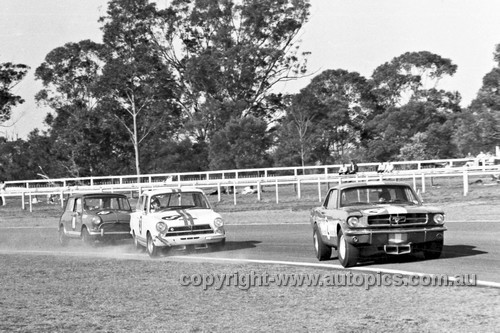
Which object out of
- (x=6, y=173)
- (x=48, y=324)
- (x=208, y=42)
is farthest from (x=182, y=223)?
(x=6, y=173)

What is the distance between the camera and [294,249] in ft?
56.4

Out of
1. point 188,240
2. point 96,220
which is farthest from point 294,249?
point 96,220

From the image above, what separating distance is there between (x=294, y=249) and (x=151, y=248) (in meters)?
3.15

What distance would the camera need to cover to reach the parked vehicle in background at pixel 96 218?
2123cm

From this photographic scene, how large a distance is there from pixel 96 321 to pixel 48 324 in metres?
0.54

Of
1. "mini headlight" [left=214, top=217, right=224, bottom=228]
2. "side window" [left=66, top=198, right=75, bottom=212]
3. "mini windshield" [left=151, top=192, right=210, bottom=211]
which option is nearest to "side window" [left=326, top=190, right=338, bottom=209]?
"mini headlight" [left=214, top=217, right=224, bottom=228]

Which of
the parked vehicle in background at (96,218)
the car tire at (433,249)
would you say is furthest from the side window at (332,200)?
the parked vehicle in background at (96,218)

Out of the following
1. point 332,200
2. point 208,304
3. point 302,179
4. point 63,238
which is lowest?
point 208,304

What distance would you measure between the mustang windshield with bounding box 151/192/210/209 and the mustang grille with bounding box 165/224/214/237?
3.07ft

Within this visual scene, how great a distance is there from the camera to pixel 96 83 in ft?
198

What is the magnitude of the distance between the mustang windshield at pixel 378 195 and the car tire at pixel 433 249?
0.86 meters

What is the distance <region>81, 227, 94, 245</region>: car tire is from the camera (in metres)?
21.4

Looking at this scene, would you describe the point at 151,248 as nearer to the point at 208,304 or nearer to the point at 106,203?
the point at 106,203

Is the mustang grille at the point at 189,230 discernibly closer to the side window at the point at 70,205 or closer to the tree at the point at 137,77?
the side window at the point at 70,205
